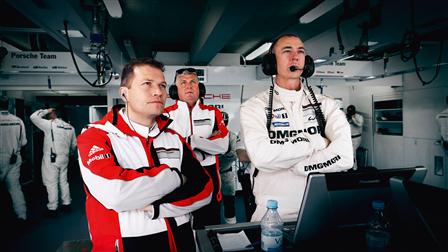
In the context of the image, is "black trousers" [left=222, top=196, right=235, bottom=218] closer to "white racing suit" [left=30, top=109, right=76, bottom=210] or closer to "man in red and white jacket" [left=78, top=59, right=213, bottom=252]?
"man in red and white jacket" [left=78, top=59, right=213, bottom=252]

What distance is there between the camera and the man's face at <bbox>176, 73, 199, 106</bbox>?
2.92 metres

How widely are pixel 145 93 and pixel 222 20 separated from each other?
196 centimetres

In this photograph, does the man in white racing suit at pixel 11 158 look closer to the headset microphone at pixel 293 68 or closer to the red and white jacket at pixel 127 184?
the red and white jacket at pixel 127 184

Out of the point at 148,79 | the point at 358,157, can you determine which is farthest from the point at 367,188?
the point at 358,157

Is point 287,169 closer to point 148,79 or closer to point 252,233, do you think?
point 252,233

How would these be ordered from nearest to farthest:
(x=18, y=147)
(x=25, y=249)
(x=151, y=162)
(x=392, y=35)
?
(x=151, y=162), (x=25, y=249), (x=392, y=35), (x=18, y=147)

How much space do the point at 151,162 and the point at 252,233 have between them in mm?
631

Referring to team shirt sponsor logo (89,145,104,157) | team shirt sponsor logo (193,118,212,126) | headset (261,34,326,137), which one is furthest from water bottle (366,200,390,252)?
team shirt sponsor logo (193,118,212,126)

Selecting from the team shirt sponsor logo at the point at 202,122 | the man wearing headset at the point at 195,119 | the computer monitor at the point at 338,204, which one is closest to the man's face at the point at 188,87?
the man wearing headset at the point at 195,119

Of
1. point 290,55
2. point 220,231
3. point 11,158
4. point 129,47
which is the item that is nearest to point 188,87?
point 290,55

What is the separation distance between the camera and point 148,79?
1565 mm

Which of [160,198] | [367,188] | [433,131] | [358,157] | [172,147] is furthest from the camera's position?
[358,157]

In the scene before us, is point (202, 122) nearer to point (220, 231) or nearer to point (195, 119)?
point (195, 119)

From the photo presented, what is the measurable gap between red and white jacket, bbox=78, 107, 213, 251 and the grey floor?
2.76 metres
